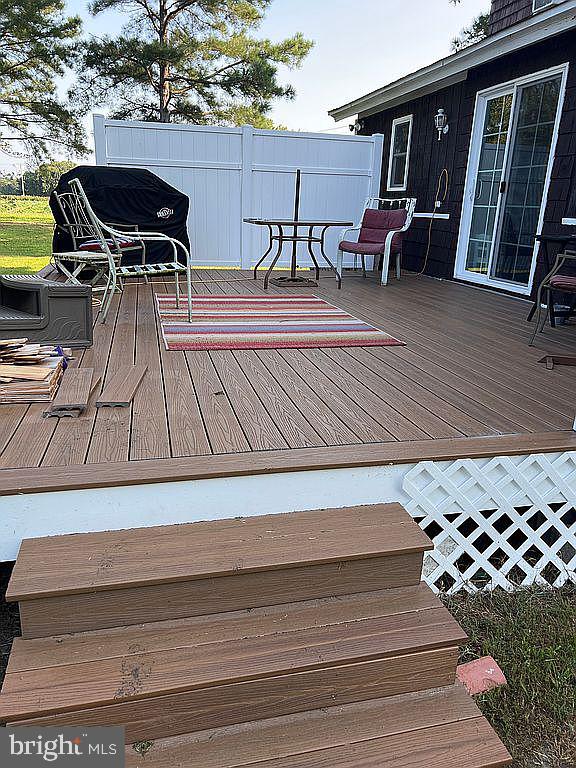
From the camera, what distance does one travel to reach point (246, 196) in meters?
7.46

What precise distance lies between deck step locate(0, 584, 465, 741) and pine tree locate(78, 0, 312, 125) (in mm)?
12529

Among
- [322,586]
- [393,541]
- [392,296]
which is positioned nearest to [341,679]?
[322,586]

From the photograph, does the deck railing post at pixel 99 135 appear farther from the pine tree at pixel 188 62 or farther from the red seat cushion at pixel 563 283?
the pine tree at pixel 188 62

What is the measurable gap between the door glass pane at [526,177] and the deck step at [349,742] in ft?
16.0

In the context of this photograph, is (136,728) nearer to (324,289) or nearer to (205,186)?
(324,289)

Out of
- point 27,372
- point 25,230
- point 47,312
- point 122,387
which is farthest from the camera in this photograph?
point 25,230

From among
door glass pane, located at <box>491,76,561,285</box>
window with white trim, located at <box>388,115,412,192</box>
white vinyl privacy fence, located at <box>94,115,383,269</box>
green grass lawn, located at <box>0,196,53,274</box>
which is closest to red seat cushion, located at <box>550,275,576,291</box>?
door glass pane, located at <box>491,76,561,285</box>

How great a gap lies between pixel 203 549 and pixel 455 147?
6.38 meters

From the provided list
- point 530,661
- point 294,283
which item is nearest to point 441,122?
point 294,283

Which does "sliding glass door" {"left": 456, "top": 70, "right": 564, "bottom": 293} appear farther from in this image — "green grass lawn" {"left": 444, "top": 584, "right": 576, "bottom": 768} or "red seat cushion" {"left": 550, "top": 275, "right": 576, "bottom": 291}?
"green grass lawn" {"left": 444, "top": 584, "right": 576, "bottom": 768}

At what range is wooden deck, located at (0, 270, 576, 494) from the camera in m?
1.95

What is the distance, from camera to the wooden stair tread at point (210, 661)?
1.35 metres

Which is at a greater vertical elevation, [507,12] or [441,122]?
[507,12]

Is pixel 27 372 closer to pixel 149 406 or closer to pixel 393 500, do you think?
pixel 149 406
